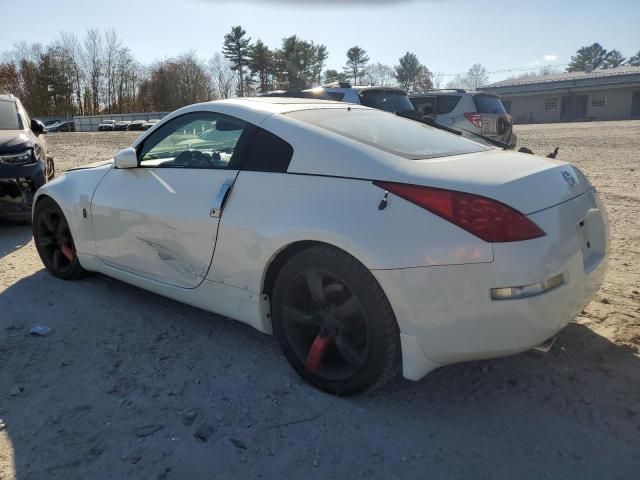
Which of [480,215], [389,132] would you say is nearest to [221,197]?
[389,132]

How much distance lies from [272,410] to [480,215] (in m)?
1.39

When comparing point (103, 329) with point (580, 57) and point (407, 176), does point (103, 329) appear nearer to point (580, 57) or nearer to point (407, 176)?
point (407, 176)

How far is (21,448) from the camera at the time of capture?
7.73 ft

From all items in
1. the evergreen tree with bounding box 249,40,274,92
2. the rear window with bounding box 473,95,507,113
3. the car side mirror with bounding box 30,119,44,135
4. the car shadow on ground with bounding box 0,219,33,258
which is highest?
the evergreen tree with bounding box 249,40,274,92

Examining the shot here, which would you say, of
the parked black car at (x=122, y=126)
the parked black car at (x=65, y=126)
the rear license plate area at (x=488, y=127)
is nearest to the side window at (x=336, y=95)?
the rear license plate area at (x=488, y=127)

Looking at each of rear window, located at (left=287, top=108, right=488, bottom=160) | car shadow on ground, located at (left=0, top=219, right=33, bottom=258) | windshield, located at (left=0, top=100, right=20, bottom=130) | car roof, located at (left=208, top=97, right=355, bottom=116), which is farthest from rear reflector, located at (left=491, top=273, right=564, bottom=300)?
windshield, located at (left=0, top=100, right=20, bottom=130)

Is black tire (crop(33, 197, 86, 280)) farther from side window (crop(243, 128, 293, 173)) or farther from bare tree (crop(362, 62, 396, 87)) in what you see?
bare tree (crop(362, 62, 396, 87))

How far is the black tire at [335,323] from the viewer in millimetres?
2428

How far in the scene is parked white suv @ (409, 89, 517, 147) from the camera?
1026cm

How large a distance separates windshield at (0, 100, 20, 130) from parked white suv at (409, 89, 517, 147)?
6.96 m

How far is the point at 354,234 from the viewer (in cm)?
238

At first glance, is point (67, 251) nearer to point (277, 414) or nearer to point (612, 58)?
point (277, 414)

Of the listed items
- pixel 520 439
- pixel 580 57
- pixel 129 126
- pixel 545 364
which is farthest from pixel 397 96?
pixel 580 57

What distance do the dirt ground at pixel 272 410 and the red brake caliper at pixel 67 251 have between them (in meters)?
0.72
